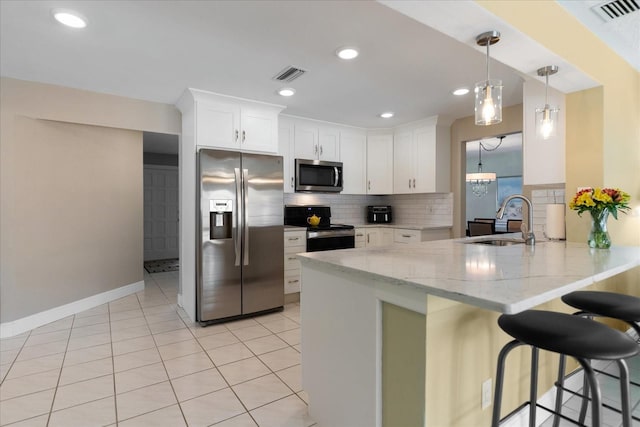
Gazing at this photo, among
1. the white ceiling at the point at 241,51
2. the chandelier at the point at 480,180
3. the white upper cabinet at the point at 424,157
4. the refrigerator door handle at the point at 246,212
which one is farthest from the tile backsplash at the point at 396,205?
the chandelier at the point at 480,180

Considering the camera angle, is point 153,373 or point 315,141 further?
point 315,141

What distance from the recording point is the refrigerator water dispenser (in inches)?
132

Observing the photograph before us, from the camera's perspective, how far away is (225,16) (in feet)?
6.68

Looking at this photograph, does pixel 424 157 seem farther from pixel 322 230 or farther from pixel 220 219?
pixel 220 219

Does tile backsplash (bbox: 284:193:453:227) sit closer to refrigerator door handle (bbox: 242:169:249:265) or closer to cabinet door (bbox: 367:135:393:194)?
cabinet door (bbox: 367:135:393:194)

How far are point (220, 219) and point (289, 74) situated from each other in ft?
5.20

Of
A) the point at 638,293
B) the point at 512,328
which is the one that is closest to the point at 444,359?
the point at 512,328

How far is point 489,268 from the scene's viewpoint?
1.40m

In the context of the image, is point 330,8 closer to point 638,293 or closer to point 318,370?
point 318,370

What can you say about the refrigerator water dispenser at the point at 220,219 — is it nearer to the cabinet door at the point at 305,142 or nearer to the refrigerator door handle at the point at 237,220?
the refrigerator door handle at the point at 237,220

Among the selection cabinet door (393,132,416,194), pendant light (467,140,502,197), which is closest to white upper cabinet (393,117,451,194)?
cabinet door (393,132,416,194)

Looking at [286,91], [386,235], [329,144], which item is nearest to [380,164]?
[329,144]

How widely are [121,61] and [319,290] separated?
8.21 feet

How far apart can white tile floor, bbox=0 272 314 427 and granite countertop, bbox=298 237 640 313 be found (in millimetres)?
1000
